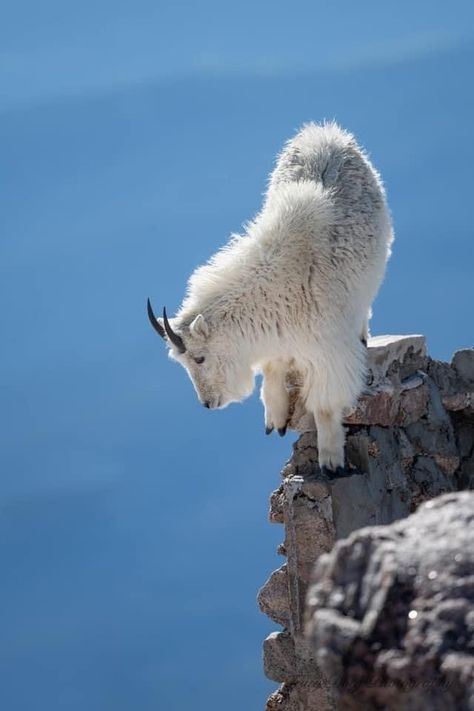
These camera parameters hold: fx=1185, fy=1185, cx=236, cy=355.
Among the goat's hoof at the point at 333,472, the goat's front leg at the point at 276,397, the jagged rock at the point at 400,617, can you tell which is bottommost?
the jagged rock at the point at 400,617

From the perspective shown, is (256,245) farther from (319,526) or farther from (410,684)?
(410,684)

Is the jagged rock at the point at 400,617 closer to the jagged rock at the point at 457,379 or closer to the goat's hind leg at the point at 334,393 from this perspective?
the goat's hind leg at the point at 334,393

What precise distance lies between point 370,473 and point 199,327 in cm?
145

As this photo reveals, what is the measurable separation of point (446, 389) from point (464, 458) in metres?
0.48

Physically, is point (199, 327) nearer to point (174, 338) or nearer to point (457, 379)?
point (174, 338)

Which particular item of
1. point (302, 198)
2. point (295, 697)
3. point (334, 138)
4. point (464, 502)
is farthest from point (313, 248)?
point (464, 502)

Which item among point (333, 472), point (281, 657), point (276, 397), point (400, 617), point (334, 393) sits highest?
point (276, 397)

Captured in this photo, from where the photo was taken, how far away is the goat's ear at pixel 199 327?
673 centimetres

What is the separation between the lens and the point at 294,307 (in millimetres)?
6785

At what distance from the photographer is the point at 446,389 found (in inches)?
312

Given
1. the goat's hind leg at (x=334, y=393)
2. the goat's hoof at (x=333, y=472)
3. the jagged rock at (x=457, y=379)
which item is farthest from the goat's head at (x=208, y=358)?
the jagged rock at (x=457, y=379)

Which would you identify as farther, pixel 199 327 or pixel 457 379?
pixel 457 379

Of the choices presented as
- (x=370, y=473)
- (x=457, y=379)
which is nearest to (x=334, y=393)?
(x=370, y=473)

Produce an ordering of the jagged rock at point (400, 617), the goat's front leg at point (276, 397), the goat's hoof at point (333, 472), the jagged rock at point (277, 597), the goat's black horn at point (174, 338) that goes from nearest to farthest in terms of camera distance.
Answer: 1. the jagged rock at point (400, 617)
2. the goat's black horn at point (174, 338)
3. the goat's hoof at point (333, 472)
4. the goat's front leg at point (276, 397)
5. the jagged rock at point (277, 597)
